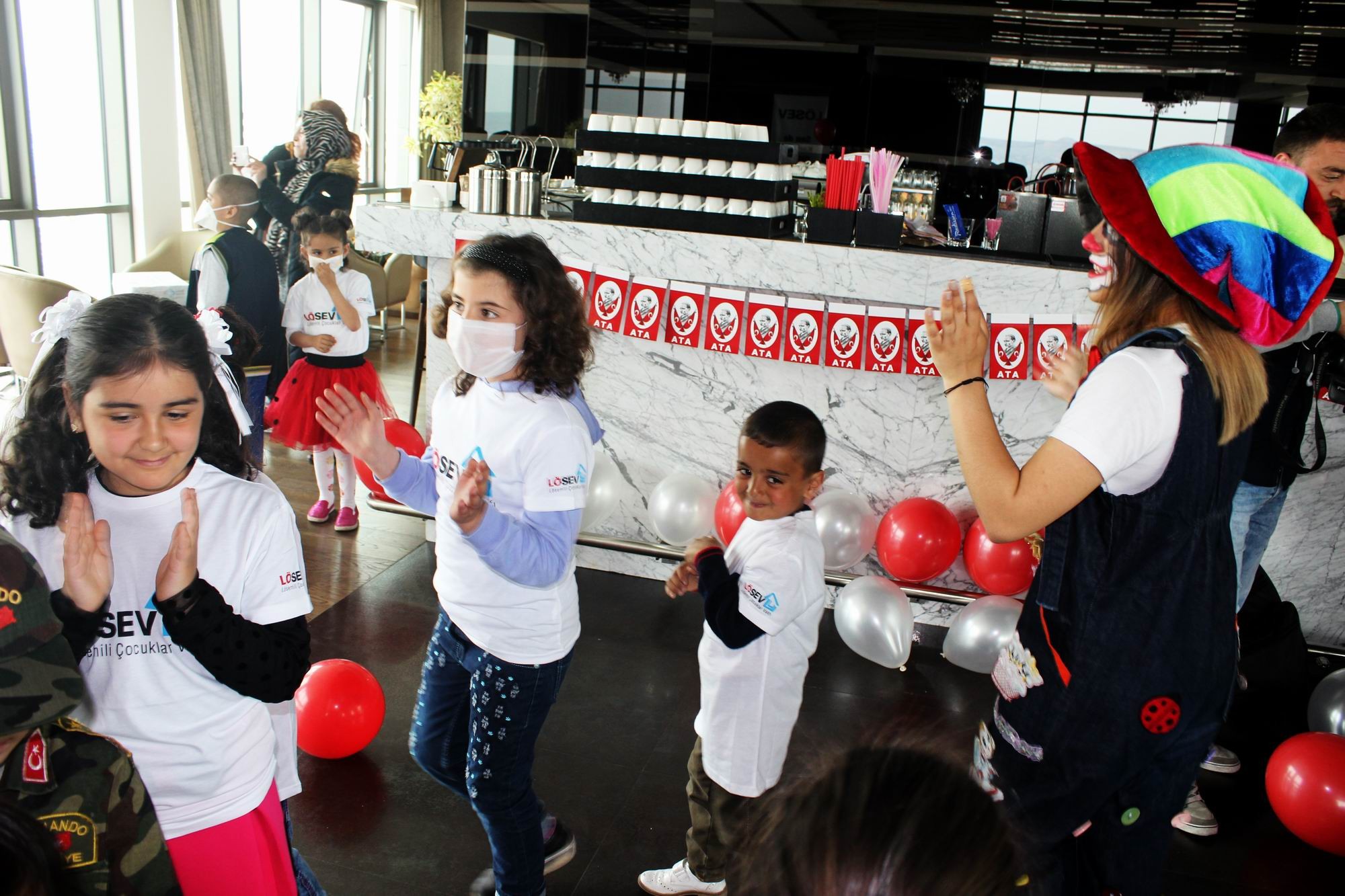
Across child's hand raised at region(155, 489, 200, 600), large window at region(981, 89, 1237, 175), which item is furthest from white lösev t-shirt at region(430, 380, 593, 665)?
large window at region(981, 89, 1237, 175)

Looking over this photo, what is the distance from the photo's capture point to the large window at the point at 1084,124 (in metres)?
6.23

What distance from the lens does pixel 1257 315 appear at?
1.22 meters

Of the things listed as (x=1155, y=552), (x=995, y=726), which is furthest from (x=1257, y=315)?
(x=995, y=726)

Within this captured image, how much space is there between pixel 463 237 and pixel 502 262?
1.88 m

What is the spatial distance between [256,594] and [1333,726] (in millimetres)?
2857

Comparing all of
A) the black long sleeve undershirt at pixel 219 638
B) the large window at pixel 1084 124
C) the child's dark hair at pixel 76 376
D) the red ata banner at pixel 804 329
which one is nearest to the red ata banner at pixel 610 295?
the red ata banner at pixel 804 329

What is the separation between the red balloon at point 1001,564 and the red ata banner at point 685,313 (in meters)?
1.17

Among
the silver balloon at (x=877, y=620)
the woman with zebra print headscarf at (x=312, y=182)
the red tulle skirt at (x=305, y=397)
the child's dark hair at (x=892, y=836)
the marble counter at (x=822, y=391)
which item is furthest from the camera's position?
the woman with zebra print headscarf at (x=312, y=182)

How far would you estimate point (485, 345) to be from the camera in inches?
69.4

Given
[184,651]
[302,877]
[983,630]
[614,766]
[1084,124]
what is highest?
[1084,124]

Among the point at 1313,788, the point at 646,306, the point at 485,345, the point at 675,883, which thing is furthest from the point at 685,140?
the point at 1313,788

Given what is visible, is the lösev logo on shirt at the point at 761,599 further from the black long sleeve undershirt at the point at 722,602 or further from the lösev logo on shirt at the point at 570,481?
the lösev logo on shirt at the point at 570,481

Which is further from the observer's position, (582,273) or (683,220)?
(582,273)

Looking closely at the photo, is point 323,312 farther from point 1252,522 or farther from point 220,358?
point 1252,522
